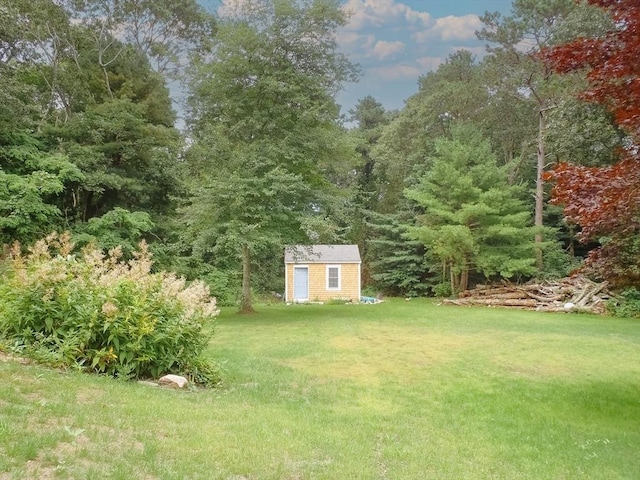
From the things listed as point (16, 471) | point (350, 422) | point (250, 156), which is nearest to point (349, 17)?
point (250, 156)

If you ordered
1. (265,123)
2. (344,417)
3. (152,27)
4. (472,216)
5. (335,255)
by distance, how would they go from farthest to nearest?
(152,27) < (335,255) < (472,216) < (265,123) < (344,417)

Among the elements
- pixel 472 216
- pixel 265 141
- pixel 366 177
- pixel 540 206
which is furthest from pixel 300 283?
pixel 366 177

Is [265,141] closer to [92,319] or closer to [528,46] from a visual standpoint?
[92,319]

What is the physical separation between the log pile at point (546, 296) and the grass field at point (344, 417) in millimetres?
8475

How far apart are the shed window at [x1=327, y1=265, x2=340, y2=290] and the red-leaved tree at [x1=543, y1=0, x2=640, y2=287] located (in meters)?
15.8

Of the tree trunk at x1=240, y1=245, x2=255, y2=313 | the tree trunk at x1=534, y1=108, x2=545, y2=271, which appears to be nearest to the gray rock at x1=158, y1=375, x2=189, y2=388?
the tree trunk at x1=240, y1=245, x2=255, y2=313

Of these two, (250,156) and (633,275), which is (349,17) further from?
(633,275)

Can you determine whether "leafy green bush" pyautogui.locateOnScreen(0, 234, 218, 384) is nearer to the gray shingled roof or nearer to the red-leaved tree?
the red-leaved tree

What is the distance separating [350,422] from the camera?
4.53 m

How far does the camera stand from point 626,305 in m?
15.5

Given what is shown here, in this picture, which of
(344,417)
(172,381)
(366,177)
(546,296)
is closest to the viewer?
(344,417)

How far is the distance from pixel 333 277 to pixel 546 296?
8.85 metres

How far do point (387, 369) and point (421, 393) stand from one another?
4.15 feet

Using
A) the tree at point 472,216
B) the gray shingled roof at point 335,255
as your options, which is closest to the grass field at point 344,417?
the tree at point 472,216
